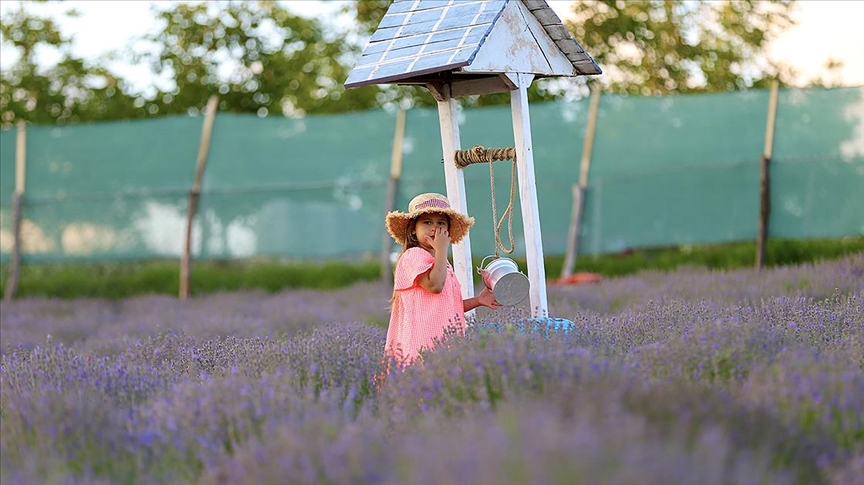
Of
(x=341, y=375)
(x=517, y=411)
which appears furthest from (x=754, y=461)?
(x=341, y=375)

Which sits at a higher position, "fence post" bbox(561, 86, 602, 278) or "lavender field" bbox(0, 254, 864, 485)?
"fence post" bbox(561, 86, 602, 278)

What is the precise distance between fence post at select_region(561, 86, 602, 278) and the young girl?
19.0 feet

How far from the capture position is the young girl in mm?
4410

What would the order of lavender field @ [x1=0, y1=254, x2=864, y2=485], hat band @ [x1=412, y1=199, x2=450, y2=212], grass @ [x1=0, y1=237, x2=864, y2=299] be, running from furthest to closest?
grass @ [x1=0, y1=237, x2=864, y2=299]
hat band @ [x1=412, y1=199, x2=450, y2=212]
lavender field @ [x1=0, y1=254, x2=864, y2=485]

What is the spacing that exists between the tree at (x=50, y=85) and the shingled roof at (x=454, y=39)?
12.2 meters

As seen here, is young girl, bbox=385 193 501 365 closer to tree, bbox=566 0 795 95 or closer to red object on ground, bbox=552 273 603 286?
red object on ground, bbox=552 273 603 286

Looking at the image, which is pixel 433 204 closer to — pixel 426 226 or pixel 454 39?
pixel 426 226

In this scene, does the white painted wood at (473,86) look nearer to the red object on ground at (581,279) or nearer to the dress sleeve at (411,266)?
the dress sleeve at (411,266)

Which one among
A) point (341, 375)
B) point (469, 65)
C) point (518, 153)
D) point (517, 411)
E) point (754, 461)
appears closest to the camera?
point (754, 461)

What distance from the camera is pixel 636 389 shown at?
9.47 feet

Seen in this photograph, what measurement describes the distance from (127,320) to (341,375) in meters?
4.84

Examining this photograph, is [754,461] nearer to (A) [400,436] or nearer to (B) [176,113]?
(A) [400,436]

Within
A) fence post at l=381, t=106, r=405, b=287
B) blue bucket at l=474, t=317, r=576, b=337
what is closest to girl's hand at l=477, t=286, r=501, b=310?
blue bucket at l=474, t=317, r=576, b=337

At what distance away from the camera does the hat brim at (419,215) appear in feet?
15.1
